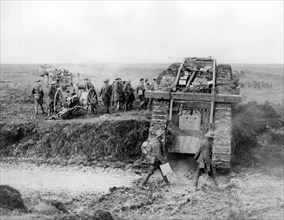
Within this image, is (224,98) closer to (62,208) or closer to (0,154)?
(62,208)

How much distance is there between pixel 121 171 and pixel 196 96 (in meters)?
2.81

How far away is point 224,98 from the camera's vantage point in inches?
452

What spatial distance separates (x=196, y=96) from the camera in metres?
11.7

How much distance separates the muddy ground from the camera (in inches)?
333

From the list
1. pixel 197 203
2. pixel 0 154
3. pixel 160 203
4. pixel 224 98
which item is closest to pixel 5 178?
pixel 0 154

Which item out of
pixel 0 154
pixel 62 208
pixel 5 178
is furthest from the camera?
pixel 0 154

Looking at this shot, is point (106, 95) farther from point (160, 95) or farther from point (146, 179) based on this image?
point (146, 179)

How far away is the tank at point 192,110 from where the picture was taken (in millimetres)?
11312

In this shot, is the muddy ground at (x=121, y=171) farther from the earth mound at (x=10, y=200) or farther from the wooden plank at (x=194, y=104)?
the wooden plank at (x=194, y=104)

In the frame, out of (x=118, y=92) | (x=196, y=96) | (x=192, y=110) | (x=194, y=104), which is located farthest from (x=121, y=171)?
(x=118, y=92)

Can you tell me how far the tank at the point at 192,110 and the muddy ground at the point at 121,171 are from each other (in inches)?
26.6

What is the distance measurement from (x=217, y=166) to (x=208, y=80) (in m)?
3.21

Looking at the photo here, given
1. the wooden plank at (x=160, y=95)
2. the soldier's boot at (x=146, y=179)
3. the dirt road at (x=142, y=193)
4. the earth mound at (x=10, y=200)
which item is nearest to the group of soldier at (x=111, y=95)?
the wooden plank at (x=160, y=95)

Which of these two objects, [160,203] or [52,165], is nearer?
[160,203]
